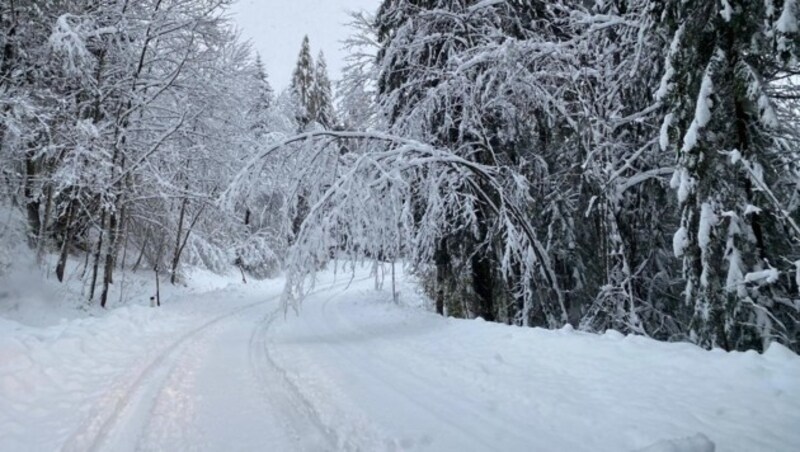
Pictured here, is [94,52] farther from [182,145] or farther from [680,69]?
[680,69]

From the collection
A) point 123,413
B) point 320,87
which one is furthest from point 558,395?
point 320,87

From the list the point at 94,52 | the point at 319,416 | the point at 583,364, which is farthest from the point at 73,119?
the point at 583,364

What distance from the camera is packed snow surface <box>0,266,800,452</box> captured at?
3520mm

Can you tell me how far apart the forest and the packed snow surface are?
1433 millimetres

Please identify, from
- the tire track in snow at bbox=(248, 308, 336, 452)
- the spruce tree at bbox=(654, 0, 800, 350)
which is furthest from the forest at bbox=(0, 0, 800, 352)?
the tire track in snow at bbox=(248, 308, 336, 452)

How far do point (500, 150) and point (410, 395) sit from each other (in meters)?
7.29

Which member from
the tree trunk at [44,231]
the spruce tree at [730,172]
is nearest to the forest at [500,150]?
the spruce tree at [730,172]

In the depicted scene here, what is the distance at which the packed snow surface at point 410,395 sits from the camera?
3.52m

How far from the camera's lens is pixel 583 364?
16.3 ft

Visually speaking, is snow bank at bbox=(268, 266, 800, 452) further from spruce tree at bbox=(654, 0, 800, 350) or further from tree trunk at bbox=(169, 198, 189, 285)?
tree trunk at bbox=(169, 198, 189, 285)

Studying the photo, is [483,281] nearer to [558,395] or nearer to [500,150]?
[500,150]

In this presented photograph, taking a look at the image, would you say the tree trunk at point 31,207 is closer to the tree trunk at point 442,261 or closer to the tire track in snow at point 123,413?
the tire track in snow at point 123,413

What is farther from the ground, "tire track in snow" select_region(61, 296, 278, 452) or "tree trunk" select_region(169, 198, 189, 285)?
"tree trunk" select_region(169, 198, 189, 285)

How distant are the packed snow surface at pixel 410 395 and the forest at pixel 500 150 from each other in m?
1.43
